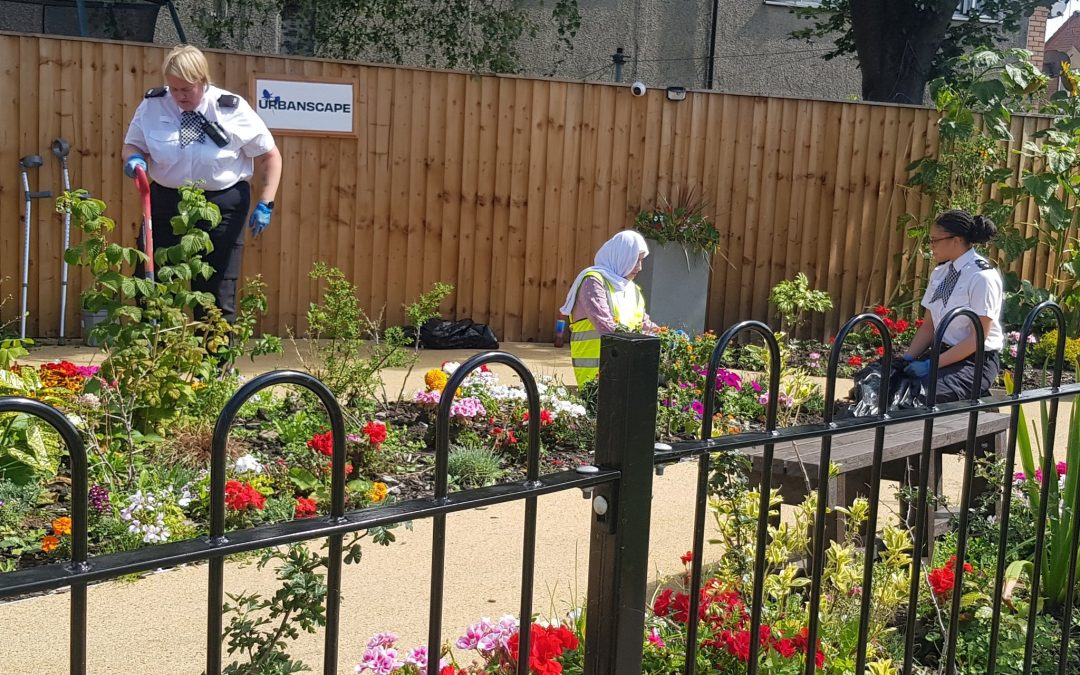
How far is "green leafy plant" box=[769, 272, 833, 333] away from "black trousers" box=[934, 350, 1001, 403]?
365 centimetres

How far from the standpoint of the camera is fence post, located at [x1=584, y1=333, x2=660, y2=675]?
1.58m

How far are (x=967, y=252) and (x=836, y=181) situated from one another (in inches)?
166

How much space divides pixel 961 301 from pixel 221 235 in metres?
3.52

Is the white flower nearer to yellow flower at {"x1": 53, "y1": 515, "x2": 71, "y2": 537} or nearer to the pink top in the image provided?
yellow flower at {"x1": 53, "y1": 515, "x2": 71, "y2": 537}

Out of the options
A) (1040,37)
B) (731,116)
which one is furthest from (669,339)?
(1040,37)

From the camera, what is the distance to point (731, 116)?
8992 millimetres

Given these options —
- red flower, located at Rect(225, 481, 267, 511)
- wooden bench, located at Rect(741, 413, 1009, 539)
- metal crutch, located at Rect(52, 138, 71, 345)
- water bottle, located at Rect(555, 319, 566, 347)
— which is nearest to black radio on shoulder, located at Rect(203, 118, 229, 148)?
red flower, located at Rect(225, 481, 267, 511)

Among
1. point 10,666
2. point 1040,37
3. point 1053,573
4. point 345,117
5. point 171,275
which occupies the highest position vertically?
point 1040,37

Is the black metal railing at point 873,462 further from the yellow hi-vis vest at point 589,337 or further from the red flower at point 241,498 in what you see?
the yellow hi-vis vest at point 589,337

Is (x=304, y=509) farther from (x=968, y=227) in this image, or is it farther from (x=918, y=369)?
(x=968, y=227)

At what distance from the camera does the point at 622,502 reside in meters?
1.60

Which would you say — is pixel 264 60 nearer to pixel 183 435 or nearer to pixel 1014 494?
pixel 183 435

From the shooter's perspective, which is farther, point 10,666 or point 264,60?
point 264,60

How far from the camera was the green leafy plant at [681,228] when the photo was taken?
8.57 m
